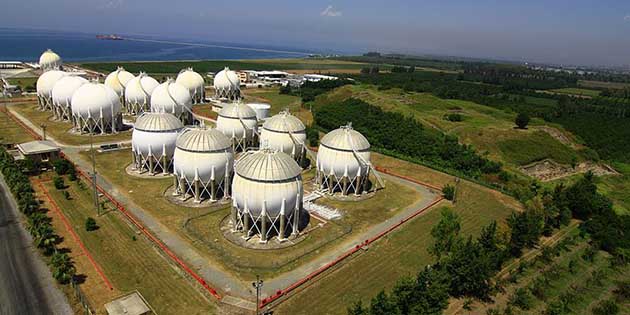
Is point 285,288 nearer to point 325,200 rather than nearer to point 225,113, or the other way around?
point 325,200

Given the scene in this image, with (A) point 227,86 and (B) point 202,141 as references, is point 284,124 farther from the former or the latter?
(A) point 227,86

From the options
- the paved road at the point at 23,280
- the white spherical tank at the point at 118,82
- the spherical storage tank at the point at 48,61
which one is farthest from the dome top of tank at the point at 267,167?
the spherical storage tank at the point at 48,61

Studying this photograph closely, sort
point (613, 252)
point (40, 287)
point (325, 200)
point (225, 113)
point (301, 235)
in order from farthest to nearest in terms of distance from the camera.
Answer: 1. point (225, 113)
2. point (325, 200)
3. point (613, 252)
4. point (301, 235)
5. point (40, 287)

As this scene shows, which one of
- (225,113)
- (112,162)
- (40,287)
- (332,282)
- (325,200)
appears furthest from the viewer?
(225,113)

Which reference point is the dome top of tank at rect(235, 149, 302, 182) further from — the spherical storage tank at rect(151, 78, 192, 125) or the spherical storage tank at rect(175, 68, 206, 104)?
the spherical storage tank at rect(175, 68, 206, 104)

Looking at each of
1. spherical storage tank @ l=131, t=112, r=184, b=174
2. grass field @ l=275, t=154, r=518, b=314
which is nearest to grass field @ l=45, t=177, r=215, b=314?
grass field @ l=275, t=154, r=518, b=314

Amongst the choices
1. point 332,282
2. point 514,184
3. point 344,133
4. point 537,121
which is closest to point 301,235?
point 332,282

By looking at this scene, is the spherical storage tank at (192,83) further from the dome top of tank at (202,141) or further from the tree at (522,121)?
the tree at (522,121)
